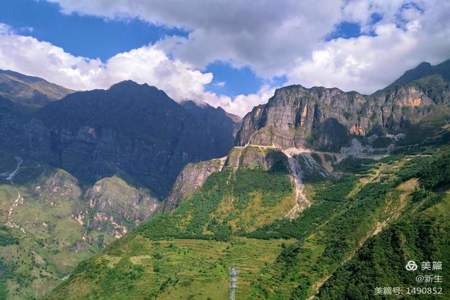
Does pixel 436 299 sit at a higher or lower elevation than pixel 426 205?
lower

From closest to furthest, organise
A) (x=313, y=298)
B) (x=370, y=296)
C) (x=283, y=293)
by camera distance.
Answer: (x=370, y=296)
(x=313, y=298)
(x=283, y=293)

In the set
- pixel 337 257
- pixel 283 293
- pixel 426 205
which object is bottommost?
pixel 283 293

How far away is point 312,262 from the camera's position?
198 meters

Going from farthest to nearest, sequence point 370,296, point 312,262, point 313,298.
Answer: point 312,262, point 313,298, point 370,296

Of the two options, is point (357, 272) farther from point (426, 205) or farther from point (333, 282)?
point (426, 205)

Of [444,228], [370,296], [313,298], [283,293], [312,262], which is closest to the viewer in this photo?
[370,296]

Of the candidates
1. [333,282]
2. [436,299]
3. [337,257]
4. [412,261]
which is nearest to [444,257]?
[412,261]

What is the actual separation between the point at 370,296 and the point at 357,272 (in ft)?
48.8

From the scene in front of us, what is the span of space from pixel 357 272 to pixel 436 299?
31445 millimetres

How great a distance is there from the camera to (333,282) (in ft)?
553

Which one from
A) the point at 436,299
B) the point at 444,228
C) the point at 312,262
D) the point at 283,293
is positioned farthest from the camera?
the point at 312,262

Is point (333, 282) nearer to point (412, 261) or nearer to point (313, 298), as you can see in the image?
point (313, 298)

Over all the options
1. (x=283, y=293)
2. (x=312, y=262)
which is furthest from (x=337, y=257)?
(x=283, y=293)

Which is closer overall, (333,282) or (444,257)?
(444,257)
